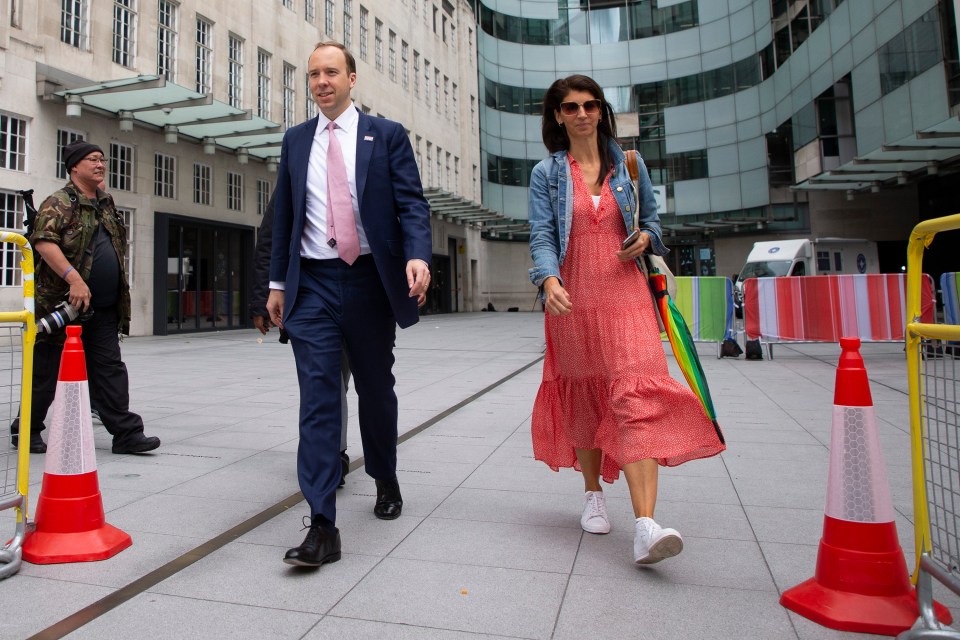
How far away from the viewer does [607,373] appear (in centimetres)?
292

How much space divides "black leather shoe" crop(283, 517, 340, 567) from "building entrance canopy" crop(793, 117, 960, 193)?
1924cm

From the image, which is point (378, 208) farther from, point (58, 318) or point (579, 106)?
point (58, 318)

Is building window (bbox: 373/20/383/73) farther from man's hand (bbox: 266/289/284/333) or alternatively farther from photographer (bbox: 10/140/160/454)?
man's hand (bbox: 266/289/284/333)

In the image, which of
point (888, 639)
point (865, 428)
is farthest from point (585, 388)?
point (888, 639)

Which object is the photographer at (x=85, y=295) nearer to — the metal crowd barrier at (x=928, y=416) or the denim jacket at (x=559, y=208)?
the denim jacket at (x=559, y=208)

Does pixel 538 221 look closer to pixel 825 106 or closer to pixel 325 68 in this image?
pixel 325 68

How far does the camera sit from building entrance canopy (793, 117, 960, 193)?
18266 millimetres

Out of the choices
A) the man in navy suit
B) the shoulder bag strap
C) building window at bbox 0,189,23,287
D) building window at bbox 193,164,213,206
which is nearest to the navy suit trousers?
the man in navy suit

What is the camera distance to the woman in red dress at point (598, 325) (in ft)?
8.89

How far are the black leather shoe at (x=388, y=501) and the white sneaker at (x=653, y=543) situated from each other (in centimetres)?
121

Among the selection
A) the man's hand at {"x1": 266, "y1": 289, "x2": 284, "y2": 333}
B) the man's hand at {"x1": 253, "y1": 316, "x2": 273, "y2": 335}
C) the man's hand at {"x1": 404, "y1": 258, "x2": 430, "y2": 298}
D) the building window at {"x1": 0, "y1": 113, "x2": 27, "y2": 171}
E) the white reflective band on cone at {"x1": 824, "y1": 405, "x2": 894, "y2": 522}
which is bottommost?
the white reflective band on cone at {"x1": 824, "y1": 405, "x2": 894, "y2": 522}

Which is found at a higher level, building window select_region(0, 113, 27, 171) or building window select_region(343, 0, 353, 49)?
building window select_region(343, 0, 353, 49)

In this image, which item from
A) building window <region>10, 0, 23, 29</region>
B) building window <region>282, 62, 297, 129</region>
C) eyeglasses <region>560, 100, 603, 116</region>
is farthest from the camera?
building window <region>282, 62, 297, 129</region>

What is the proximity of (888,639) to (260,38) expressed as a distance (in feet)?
75.6
